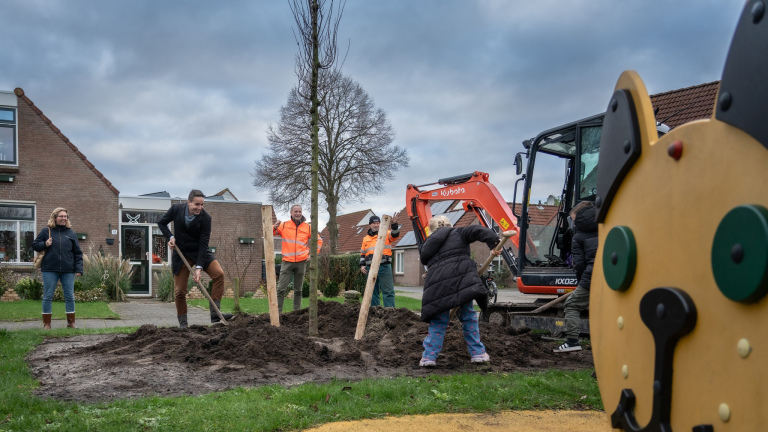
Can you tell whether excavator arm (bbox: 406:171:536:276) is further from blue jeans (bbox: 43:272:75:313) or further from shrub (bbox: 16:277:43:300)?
shrub (bbox: 16:277:43:300)

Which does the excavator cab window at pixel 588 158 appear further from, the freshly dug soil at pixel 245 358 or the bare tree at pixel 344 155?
the bare tree at pixel 344 155

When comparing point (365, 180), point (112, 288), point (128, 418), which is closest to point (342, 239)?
point (365, 180)

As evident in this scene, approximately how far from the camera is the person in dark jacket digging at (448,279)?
580cm

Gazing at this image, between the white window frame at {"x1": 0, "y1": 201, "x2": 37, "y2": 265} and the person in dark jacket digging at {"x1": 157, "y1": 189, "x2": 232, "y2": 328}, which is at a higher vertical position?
the white window frame at {"x1": 0, "y1": 201, "x2": 37, "y2": 265}

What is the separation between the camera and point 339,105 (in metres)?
33.5

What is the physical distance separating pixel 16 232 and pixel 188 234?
14.6 metres

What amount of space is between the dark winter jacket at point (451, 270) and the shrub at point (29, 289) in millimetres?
15684

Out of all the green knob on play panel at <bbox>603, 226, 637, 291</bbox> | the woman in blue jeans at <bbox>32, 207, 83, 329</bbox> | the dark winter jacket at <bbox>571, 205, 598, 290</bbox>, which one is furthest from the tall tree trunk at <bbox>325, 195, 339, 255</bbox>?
the green knob on play panel at <bbox>603, 226, 637, 291</bbox>

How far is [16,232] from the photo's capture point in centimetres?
1942

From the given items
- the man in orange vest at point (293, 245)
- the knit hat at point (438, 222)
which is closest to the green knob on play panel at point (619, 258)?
the knit hat at point (438, 222)

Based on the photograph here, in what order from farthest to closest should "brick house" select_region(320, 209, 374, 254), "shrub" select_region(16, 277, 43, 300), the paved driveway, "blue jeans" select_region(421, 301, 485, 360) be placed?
"brick house" select_region(320, 209, 374, 254)
"shrub" select_region(16, 277, 43, 300)
the paved driveway
"blue jeans" select_region(421, 301, 485, 360)

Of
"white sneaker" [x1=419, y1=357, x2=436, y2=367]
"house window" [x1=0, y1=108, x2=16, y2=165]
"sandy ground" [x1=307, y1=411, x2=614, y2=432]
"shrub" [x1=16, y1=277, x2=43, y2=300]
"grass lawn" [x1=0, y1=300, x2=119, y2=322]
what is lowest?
"sandy ground" [x1=307, y1=411, x2=614, y2=432]

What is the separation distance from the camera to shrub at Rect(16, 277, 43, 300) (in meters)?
17.4

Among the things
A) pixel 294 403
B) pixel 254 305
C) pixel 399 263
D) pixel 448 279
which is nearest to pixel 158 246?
pixel 254 305
